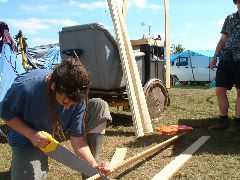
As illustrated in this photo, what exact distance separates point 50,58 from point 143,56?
31.6ft

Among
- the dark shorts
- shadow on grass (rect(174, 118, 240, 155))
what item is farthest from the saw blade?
the dark shorts

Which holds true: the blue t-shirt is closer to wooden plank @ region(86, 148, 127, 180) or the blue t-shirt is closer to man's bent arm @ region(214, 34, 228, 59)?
wooden plank @ region(86, 148, 127, 180)

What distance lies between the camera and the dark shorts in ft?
20.6

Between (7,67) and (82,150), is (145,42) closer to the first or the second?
(7,67)

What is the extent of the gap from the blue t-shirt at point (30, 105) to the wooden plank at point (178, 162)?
4.77 ft

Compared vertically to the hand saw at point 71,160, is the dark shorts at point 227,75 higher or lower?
higher

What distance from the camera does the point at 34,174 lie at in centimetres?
304

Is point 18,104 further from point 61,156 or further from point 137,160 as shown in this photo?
point 137,160

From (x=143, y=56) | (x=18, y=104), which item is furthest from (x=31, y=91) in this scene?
(x=143, y=56)

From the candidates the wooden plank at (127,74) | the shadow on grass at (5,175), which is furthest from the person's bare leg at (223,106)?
the shadow on grass at (5,175)

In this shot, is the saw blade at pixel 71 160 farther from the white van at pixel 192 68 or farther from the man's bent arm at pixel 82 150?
the white van at pixel 192 68

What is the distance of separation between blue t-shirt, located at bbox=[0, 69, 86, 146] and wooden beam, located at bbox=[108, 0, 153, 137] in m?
3.51

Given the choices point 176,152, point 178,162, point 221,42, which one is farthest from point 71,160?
point 221,42

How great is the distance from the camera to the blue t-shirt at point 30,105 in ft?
9.55
